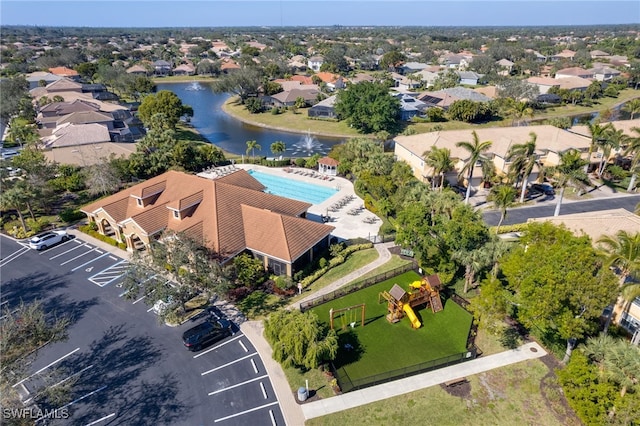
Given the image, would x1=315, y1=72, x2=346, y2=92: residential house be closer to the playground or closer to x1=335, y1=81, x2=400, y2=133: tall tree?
x1=335, y1=81, x2=400, y2=133: tall tree

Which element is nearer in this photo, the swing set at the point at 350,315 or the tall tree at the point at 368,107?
A: the swing set at the point at 350,315

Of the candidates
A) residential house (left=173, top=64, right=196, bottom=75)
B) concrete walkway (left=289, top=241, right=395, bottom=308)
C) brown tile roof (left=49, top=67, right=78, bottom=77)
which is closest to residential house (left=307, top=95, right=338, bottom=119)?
concrete walkway (left=289, top=241, right=395, bottom=308)

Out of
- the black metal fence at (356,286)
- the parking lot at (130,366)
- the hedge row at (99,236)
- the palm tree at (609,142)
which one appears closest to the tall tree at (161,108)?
the hedge row at (99,236)

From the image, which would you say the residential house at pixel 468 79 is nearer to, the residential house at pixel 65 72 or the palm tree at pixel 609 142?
the palm tree at pixel 609 142

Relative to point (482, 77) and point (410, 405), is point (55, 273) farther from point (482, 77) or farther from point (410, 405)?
point (482, 77)

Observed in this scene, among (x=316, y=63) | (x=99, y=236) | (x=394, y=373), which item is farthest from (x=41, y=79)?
(x=394, y=373)

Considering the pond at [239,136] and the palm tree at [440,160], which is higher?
the palm tree at [440,160]

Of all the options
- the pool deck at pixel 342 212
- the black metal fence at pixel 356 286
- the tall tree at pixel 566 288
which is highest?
the tall tree at pixel 566 288
